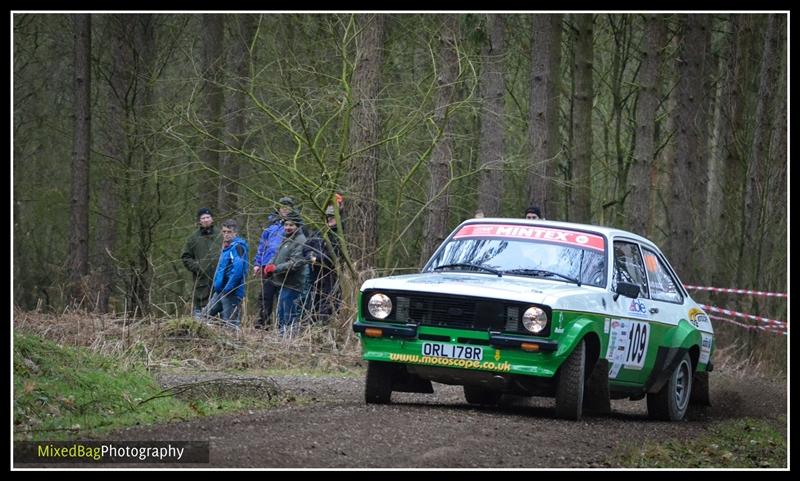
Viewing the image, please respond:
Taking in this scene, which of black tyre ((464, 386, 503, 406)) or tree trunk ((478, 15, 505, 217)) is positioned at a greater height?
tree trunk ((478, 15, 505, 217))

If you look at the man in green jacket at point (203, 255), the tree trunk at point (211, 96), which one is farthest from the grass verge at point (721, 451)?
the tree trunk at point (211, 96)

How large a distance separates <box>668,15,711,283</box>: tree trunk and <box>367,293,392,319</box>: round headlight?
12.5m

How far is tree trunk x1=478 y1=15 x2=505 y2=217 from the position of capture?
22000 mm

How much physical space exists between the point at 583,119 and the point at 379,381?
44.8 ft

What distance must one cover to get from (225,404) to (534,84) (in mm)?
13077

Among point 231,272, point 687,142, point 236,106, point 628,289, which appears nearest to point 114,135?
point 236,106

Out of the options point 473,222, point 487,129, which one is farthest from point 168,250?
point 473,222

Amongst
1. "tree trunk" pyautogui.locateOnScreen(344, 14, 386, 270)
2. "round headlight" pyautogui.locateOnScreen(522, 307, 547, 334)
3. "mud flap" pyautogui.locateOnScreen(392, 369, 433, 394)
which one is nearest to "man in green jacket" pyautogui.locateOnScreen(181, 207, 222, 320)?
"tree trunk" pyautogui.locateOnScreen(344, 14, 386, 270)

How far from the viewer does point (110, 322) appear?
15.2 meters

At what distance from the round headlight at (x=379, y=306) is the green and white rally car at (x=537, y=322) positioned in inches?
0.5

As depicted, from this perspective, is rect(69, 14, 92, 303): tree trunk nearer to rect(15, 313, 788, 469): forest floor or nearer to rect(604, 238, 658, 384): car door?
rect(15, 313, 788, 469): forest floor

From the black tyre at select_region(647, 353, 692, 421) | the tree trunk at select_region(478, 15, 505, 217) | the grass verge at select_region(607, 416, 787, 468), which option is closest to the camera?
the grass verge at select_region(607, 416, 787, 468)

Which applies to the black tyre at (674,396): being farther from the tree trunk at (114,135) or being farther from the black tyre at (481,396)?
the tree trunk at (114,135)

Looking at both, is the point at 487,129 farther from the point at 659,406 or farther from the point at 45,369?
the point at 45,369
